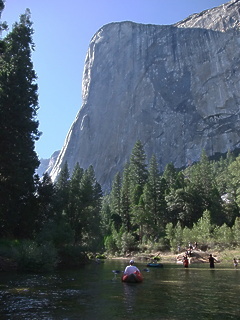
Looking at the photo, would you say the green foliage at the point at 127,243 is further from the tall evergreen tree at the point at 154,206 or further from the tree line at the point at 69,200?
the tall evergreen tree at the point at 154,206

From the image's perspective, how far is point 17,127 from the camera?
94.9 ft

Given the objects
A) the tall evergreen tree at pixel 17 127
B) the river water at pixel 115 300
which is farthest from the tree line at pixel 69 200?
the river water at pixel 115 300

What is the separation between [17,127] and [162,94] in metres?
126

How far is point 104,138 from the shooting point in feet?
514

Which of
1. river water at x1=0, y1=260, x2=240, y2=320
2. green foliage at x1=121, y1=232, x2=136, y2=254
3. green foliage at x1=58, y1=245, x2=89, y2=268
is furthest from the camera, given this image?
green foliage at x1=121, y1=232, x2=136, y2=254

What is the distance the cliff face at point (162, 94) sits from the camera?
138 m

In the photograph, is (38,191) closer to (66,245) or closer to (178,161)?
(66,245)

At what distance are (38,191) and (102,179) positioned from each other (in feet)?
383

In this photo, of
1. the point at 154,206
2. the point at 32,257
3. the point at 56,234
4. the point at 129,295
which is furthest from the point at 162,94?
the point at 129,295

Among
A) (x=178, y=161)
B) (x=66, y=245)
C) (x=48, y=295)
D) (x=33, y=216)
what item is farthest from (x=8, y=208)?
(x=178, y=161)

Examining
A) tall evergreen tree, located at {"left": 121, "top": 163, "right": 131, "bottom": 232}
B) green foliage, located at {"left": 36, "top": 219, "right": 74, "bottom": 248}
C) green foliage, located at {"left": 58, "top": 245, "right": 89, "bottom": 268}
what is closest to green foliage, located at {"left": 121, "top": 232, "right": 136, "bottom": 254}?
tall evergreen tree, located at {"left": 121, "top": 163, "right": 131, "bottom": 232}

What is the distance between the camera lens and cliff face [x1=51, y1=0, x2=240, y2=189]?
137875 millimetres

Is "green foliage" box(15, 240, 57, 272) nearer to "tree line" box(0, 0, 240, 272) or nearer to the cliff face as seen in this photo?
"tree line" box(0, 0, 240, 272)

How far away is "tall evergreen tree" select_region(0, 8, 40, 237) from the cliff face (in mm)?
108389
